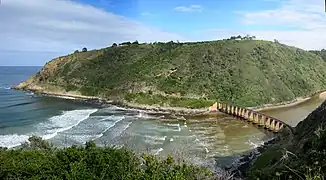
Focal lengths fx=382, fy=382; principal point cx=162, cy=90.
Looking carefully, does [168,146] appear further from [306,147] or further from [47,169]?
Result: [47,169]

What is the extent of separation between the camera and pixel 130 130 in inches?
2073

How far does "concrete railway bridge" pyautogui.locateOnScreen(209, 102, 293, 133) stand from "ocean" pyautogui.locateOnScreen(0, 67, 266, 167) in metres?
2.39

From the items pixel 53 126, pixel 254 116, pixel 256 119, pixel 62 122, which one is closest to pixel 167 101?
pixel 254 116

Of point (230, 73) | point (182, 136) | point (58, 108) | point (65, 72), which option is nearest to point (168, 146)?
point (182, 136)

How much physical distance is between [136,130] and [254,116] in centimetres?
2147

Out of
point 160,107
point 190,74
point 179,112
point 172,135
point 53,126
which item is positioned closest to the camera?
point 172,135

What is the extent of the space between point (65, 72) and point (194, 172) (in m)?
93.2

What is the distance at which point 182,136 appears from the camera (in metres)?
49.5

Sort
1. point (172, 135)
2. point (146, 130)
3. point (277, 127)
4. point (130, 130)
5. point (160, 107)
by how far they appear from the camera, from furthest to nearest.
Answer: point (160, 107)
point (277, 127)
point (146, 130)
point (130, 130)
point (172, 135)

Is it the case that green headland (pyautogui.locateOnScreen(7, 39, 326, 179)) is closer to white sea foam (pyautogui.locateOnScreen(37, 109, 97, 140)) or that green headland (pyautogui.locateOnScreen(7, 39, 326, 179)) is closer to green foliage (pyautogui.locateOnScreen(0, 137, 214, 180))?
white sea foam (pyautogui.locateOnScreen(37, 109, 97, 140))

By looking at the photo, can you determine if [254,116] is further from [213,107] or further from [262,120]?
[213,107]

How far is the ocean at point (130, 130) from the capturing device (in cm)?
4291

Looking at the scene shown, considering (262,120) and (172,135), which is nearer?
(172,135)

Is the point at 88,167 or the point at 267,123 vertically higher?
the point at 88,167
